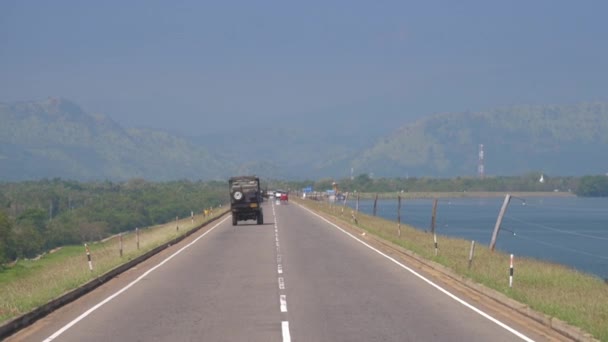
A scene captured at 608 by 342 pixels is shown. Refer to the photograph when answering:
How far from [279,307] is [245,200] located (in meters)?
38.3

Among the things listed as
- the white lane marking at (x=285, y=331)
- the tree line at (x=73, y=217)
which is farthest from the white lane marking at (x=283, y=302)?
the tree line at (x=73, y=217)

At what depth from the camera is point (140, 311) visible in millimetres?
17609

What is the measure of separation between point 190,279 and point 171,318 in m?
7.14

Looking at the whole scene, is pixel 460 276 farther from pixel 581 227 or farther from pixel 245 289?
pixel 581 227

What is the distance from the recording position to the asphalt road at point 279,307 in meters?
14.8

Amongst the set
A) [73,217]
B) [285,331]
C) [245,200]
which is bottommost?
[285,331]

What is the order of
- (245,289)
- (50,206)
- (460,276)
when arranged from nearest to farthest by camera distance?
(245,289), (460,276), (50,206)

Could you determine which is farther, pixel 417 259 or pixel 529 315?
pixel 417 259

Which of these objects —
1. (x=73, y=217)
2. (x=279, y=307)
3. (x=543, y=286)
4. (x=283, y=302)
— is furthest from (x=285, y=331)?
(x=73, y=217)

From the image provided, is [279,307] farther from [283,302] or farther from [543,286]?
[543,286]

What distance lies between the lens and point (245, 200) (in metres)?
56.0

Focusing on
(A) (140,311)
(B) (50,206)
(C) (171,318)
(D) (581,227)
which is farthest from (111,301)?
(B) (50,206)

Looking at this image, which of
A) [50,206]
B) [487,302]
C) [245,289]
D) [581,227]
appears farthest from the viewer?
[50,206]

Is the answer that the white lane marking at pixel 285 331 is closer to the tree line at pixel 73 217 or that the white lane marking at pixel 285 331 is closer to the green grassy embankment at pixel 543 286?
the green grassy embankment at pixel 543 286
